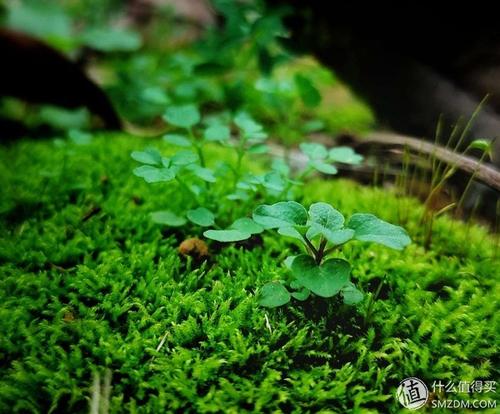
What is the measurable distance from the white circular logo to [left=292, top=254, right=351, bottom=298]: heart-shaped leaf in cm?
36

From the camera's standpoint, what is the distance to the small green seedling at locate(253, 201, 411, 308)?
4.28 ft

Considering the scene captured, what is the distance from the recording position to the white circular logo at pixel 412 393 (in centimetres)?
124

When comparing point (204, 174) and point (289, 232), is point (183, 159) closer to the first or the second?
point (204, 174)

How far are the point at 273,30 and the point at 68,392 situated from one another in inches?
84.0

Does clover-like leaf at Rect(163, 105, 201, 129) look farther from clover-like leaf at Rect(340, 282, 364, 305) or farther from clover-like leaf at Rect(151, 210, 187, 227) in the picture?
clover-like leaf at Rect(340, 282, 364, 305)

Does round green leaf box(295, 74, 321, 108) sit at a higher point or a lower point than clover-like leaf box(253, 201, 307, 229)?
Result: higher

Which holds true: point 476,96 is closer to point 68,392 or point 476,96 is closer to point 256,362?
point 256,362

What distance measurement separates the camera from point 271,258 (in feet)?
5.49

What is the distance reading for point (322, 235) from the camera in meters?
1.39

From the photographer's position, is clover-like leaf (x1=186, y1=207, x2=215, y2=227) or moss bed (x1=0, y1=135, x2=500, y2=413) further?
clover-like leaf (x1=186, y1=207, x2=215, y2=227)

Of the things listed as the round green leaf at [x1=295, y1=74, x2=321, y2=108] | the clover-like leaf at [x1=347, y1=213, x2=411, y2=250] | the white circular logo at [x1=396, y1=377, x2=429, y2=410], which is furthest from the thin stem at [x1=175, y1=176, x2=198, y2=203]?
the white circular logo at [x1=396, y1=377, x2=429, y2=410]

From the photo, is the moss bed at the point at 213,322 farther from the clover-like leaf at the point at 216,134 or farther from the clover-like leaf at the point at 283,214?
the clover-like leaf at the point at 216,134

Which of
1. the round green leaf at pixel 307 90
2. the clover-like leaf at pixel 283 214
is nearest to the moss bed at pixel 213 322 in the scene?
the clover-like leaf at pixel 283 214

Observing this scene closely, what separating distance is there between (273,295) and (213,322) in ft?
0.73
